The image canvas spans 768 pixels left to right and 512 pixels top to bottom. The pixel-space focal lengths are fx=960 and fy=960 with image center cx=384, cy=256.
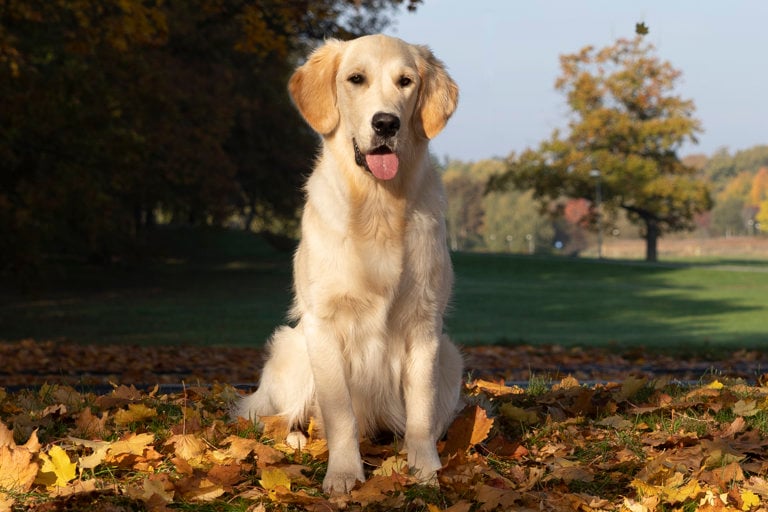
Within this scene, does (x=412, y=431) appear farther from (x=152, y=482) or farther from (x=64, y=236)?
(x=64, y=236)

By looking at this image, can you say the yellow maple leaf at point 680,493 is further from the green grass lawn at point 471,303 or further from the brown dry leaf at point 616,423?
the green grass lawn at point 471,303

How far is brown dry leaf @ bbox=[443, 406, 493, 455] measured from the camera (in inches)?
185

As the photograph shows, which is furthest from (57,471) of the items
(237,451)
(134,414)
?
(134,414)

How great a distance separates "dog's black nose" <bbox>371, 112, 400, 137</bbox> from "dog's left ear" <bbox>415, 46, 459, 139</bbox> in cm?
30

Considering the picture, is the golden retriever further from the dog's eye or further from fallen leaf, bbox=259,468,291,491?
fallen leaf, bbox=259,468,291,491

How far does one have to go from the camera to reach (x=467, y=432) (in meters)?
4.72

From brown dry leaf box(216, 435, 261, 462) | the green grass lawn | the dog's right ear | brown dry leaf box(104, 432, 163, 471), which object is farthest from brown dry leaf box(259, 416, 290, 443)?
the green grass lawn

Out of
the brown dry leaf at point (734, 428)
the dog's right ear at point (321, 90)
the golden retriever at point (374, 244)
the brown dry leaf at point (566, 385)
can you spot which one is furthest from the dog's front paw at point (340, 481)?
the brown dry leaf at point (566, 385)

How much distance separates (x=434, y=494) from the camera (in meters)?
4.05

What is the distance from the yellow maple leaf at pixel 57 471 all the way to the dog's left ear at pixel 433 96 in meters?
2.16

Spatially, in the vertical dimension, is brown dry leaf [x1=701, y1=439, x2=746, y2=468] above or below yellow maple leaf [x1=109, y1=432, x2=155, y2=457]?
below

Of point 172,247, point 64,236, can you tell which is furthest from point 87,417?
point 172,247

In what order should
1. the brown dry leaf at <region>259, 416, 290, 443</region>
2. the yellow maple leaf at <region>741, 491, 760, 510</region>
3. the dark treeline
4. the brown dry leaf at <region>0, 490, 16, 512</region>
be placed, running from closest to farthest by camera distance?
the brown dry leaf at <region>0, 490, 16, 512</region>, the yellow maple leaf at <region>741, 491, 760, 510</region>, the brown dry leaf at <region>259, 416, 290, 443</region>, the dark treeline

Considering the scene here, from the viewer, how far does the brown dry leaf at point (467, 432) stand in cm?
469
